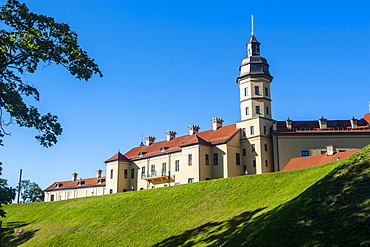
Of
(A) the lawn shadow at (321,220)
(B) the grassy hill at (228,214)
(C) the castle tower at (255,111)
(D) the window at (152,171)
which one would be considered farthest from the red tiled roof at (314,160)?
(A) the lawn shadow at (321,220)

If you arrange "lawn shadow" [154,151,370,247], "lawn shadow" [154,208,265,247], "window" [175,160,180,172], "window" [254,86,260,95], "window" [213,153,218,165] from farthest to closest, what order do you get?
"window" [175,160,180,172]
"window" [254,86,260,95]
"window" [213,153,218,165]
"lawn shadow" [154,208,265,247]
"lawn shadow" [154,151,370,247]

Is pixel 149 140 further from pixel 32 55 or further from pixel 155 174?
pixel 32 55

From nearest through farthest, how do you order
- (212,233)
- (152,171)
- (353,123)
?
(212,233), (353,123), (152,171)

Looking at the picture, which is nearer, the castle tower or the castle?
Result: the castle

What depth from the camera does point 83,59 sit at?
1739cm

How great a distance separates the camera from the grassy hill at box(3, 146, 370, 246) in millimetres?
15038

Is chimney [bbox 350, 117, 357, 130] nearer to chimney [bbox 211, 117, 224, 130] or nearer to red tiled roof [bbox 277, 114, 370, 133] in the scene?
red tiled roof [bbox 277, 114, 370, 133]

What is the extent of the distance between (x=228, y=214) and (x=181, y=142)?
103ft

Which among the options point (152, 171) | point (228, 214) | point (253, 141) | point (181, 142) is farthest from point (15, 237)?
point (253, 141)

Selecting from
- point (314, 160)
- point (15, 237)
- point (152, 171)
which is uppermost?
point (152, 171)

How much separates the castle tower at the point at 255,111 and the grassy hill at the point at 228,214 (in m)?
14.5

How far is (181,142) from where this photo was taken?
184 feet

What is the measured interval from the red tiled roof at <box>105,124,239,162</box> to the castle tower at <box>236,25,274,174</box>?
83.5 inches

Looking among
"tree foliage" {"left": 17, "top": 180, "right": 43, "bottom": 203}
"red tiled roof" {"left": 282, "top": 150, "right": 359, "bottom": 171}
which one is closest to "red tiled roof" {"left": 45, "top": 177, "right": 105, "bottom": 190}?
"tree foliage" {"left": 17, "top": 180, "right": 43, "bottom": 203}
